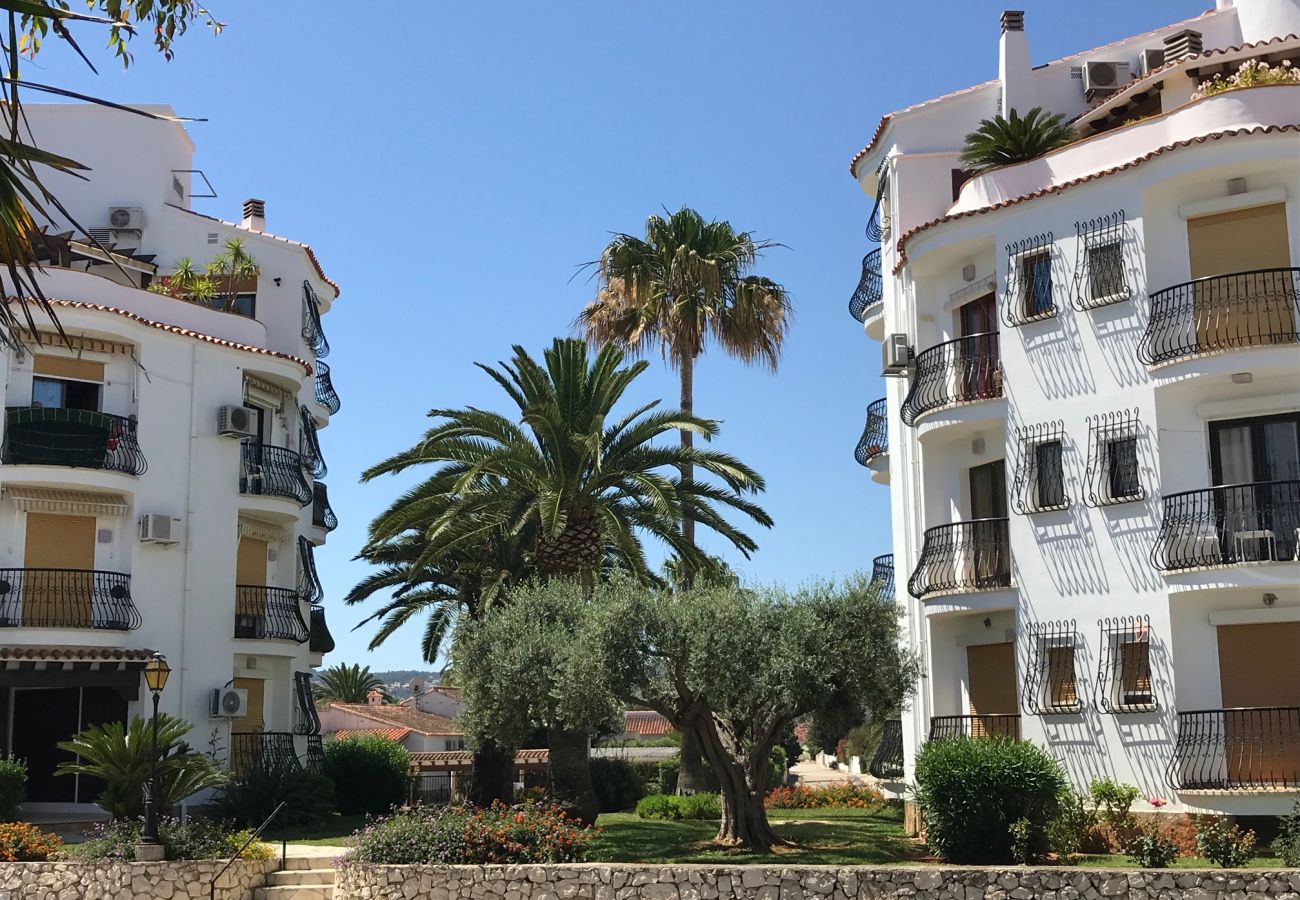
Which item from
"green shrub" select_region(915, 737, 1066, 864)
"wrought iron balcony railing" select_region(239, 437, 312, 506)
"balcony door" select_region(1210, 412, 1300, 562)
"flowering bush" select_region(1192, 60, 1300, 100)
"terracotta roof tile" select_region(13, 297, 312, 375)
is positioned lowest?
"green shrub" select_region(915, 737, 1066, 864)

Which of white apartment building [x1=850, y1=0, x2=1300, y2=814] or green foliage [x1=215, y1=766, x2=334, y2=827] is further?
green foliage [x1=215, y1=766, x2=334, y2=827]

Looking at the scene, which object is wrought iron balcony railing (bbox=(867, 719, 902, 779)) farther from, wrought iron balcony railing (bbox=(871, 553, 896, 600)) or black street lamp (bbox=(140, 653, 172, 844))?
black street lamp (bbox=(140, 653, 172, 844))

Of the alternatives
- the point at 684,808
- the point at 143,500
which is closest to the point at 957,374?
the point at 684,808

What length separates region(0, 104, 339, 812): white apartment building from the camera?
26609 mm

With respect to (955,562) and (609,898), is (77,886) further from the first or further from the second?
(955,562)

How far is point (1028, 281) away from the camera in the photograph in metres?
23.2

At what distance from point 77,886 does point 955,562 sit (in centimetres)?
1426

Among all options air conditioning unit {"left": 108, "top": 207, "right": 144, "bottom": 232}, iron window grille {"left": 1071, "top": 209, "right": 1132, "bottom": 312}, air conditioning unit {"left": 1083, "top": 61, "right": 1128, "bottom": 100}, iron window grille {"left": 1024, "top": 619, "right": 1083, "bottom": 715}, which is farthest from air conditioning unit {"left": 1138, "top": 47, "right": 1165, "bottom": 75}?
air conditioning unit {"left": 108, "top": 207, "right": 144, "bottom": 232}

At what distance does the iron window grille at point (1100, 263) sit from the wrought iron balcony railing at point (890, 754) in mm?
8698

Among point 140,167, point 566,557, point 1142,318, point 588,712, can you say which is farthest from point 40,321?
point 1142,318

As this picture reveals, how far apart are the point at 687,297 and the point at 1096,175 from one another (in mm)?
15971

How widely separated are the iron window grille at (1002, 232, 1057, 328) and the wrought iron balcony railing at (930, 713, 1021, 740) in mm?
6336

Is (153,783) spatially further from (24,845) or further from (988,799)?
(988,799)

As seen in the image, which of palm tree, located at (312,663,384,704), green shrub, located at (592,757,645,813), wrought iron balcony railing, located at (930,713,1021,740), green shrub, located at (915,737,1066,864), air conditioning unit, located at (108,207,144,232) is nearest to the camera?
green shrub, located at (915,737,1066,864)
